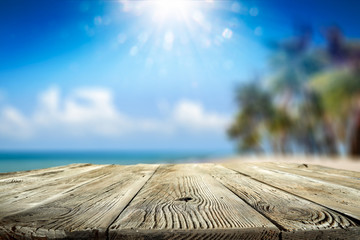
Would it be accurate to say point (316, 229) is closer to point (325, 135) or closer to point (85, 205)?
point (85, 205)

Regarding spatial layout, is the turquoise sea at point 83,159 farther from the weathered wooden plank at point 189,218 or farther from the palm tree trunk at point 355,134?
the palm tree trunk at point 355,134

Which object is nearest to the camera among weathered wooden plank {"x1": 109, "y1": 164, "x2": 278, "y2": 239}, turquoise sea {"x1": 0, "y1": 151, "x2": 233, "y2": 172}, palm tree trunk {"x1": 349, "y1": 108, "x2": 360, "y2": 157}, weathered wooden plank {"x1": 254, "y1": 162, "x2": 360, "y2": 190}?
weathered wooden plank {"x1": 109, "y1": 164, "x2": 278, "y2": 239}

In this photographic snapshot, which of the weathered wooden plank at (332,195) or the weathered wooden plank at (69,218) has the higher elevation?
the weathered wooden plank at (69,218)

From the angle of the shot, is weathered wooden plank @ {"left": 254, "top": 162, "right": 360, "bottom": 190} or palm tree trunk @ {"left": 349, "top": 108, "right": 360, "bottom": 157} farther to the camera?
palm tree trunk @ {"left": 349, "top": 108, "right": 360, "bottom": 157}

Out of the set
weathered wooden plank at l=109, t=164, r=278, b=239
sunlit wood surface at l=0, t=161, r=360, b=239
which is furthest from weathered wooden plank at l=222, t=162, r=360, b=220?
weathered wooden plank at l=109, t=164, r=278, b=239

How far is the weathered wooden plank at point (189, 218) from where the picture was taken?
1.42 feet

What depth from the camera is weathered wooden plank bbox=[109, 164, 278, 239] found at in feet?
1.42

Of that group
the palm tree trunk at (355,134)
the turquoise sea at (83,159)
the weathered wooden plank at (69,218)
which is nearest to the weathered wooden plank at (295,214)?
the weathered wooden plank at (69,218)

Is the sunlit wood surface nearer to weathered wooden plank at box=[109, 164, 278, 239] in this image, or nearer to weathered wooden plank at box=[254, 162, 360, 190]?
weathered wooden plank at box=[109, 164, 278, 239]

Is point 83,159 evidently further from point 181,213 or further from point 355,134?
point 181,213

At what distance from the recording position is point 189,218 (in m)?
0.49

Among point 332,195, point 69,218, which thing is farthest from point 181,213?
point 332,195

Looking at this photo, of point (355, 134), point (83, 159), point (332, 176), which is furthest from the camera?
point (83, 159)

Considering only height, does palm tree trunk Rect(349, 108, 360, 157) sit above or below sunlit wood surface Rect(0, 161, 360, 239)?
above
